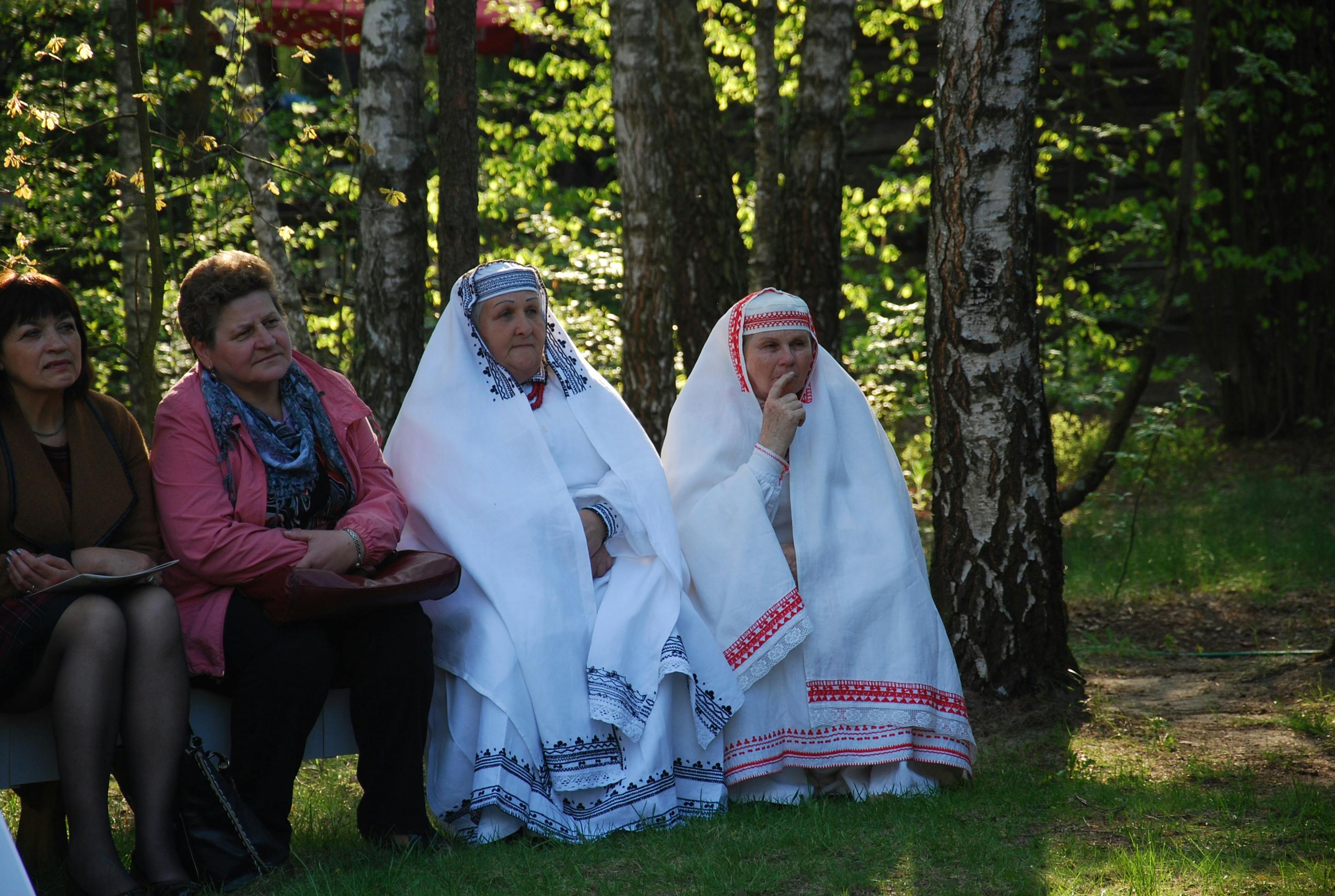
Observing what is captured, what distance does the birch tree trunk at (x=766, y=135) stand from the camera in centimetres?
745

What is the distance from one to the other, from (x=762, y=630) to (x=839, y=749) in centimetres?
41

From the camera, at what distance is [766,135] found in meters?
7.65

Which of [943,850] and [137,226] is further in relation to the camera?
[137,226]

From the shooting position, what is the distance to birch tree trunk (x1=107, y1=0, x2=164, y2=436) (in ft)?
13.4

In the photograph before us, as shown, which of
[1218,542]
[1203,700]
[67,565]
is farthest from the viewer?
[1218,542]

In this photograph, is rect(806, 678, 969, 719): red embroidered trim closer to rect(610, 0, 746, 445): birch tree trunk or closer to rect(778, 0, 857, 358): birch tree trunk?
rect(610, 0, 746, 445): birch tree trunk

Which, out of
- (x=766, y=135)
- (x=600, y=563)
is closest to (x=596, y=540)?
(x=600, y=563)

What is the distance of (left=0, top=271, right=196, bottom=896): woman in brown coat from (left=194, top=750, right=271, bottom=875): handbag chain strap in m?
0.06

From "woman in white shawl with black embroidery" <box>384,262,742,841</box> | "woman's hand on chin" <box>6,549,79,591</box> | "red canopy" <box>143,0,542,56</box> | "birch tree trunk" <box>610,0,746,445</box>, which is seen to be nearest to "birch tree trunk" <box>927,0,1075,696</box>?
"woman in white shawl with black embroidery" <box>384,262,742,841</box>

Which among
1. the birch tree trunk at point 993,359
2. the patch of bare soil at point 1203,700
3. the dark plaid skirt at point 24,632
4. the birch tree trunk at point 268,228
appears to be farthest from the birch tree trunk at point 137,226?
the patch of bare soil at point 1203,700

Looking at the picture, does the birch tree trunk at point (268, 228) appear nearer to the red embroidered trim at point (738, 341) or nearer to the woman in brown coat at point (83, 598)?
the red embroidered trim at point (738, 341)

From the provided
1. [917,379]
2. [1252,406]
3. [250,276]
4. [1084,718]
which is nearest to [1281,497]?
[1252,406]

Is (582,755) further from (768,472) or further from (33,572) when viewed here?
(33,572)

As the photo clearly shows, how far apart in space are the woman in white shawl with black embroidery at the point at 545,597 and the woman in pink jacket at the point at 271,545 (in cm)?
19
